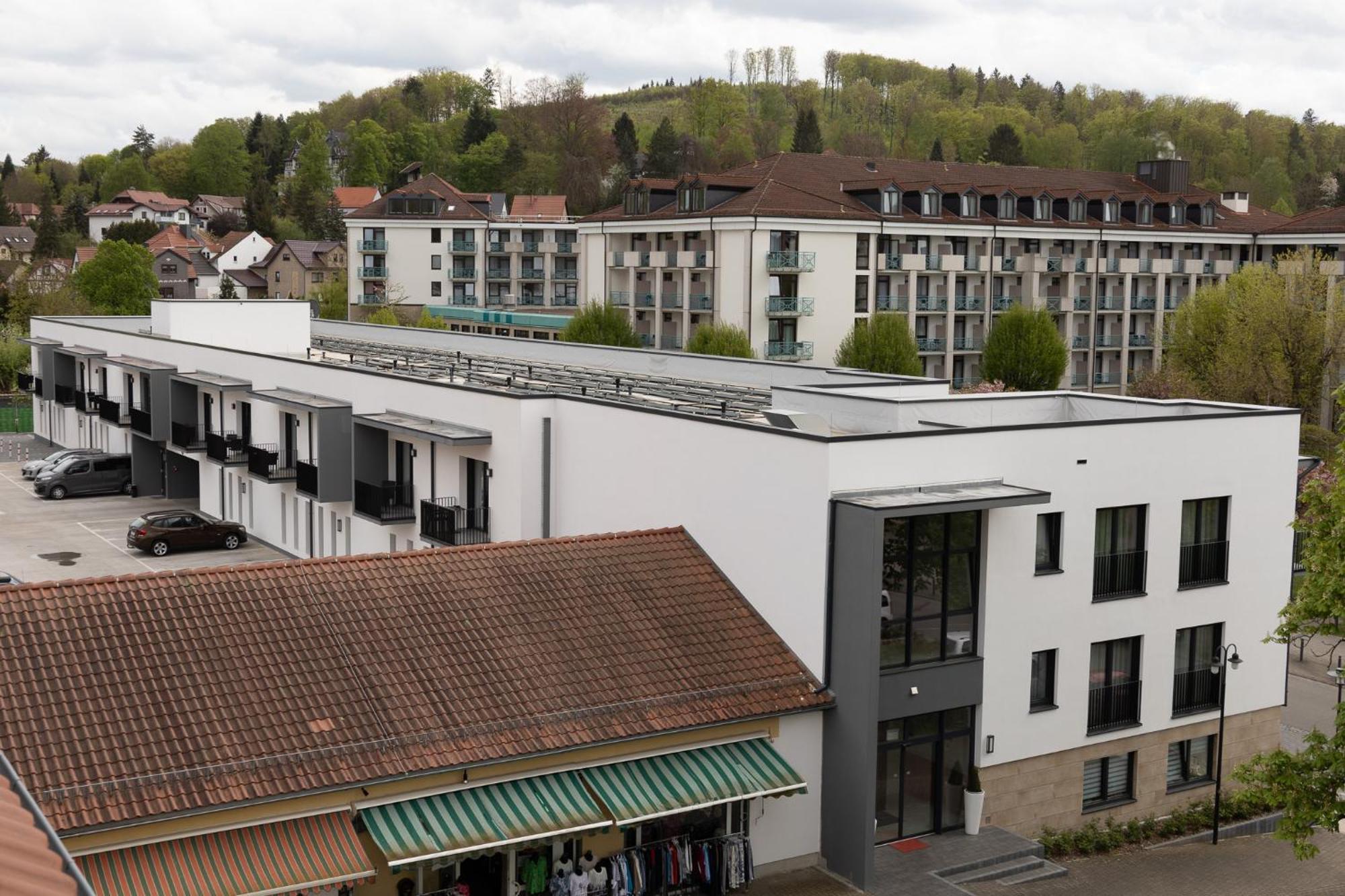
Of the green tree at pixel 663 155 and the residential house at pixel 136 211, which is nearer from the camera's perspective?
the green tree at pixel 663 155

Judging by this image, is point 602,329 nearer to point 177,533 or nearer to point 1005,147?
point 177,533

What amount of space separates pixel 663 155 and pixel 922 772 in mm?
96782

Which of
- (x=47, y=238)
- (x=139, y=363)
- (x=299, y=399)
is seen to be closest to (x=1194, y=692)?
(x=299, y=399)

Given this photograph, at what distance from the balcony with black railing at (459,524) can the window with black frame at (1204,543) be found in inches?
521

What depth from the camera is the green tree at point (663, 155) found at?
11228 centimetres

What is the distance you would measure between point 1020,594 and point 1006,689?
147cm

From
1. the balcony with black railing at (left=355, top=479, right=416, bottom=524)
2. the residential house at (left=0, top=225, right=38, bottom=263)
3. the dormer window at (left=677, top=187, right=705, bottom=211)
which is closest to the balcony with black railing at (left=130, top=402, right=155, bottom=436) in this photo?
the balcony with black railing at (left=355, top=479, right=416, bottom=524)

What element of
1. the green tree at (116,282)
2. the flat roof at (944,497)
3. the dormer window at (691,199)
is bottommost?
the flat roof at (944,497)

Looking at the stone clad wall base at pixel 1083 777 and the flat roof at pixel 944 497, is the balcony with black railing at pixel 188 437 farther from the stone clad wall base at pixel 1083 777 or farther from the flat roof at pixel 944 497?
the stone clad wall base at pixel 1083 777

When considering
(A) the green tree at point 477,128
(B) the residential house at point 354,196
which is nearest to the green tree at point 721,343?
(A) the green tree at point 477,128

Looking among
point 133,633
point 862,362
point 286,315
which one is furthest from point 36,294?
point 133,633

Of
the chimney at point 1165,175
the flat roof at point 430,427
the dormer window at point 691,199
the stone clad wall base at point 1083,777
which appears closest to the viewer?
the stone clad wall base at point 1083,777

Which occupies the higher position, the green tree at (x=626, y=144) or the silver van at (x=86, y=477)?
the green tree at (x=626, y=144)

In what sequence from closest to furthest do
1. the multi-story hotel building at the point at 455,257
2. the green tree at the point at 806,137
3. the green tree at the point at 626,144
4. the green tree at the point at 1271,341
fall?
the green tree at the point at 1271,341 → the multi-story hotel building at the point at 455,257 → the green tree at the point at 806,137 → the green tree at the point at 626,144
